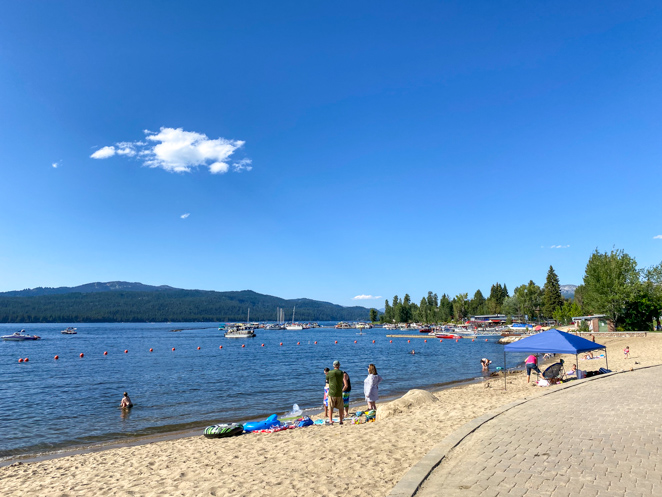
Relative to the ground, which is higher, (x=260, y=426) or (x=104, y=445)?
(x=260, y=426)

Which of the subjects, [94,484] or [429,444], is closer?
[94,484]

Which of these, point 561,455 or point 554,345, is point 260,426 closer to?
point 561,455

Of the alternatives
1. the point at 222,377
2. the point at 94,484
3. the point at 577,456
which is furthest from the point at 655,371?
the point at 222,377

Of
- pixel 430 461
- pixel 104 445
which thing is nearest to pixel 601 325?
pixel 430 461

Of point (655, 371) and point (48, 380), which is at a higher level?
point (655, 371)

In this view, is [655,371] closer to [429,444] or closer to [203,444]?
[429,444]

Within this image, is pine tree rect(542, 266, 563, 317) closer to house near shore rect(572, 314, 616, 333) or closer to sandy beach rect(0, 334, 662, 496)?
house near shore rect(572, 314, 616, 333)

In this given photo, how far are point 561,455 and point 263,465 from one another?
220 inches

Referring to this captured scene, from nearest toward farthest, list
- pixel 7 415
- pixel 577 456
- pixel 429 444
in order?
pixel 577 456, pixel 429 444, pixel 7 415

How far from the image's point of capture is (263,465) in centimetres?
846

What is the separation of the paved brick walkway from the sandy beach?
1084mm

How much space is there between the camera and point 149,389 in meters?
28.2

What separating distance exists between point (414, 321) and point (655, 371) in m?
175

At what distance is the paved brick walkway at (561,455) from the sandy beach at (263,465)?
1.08 meters
